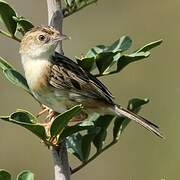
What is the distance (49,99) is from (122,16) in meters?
8.46

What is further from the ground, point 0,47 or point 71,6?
point 71,6

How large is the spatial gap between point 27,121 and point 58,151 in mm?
332

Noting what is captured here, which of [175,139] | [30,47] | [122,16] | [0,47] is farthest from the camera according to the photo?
[122,16]

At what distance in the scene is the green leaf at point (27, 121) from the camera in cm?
384

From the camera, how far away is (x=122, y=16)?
12961 mm

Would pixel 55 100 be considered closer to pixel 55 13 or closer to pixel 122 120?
pixel 122 120

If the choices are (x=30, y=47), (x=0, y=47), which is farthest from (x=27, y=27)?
(x=0, y=47)

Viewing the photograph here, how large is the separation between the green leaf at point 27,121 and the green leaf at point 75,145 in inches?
21.8

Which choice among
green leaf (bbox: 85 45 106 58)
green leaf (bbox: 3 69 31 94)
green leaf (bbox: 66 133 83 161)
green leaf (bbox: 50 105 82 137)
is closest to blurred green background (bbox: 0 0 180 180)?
green leaf (bbox: 66 133 83 161)

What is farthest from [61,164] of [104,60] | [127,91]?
[127,91]

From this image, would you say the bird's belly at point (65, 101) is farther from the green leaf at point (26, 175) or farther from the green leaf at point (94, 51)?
the green leaf at point (26, 175)

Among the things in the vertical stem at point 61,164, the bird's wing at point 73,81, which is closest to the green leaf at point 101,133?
the bird's wing at point 73,81

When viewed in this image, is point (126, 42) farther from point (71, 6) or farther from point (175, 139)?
point (175, 139)

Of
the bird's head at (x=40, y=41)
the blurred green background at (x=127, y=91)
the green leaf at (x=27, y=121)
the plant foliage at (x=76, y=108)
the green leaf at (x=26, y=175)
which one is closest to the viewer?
the green leaf at (x=27, y=121)
